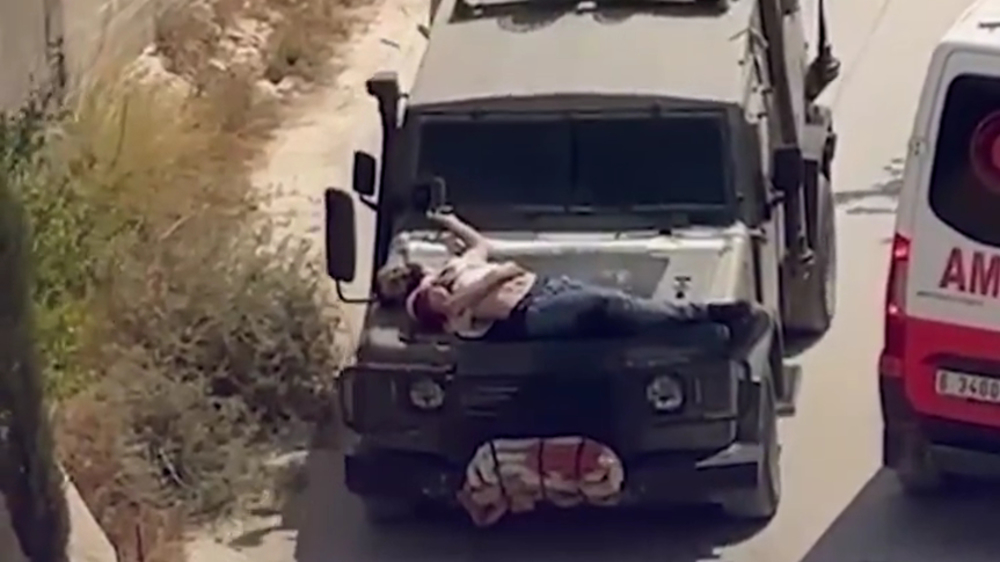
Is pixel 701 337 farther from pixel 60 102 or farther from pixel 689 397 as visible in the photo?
pixel 60 102

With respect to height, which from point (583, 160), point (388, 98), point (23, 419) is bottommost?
point (23, 419)

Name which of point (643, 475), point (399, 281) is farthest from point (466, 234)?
point (643, 475)

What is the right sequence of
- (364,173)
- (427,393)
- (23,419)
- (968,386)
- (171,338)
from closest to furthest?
1. (23,419)
2. (968,386)
3. (427,393)
4. (364,173)
5. (171,338)

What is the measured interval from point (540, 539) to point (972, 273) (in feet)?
7.59

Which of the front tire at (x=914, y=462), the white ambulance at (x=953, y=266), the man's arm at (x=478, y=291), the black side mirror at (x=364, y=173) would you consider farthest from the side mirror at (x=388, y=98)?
the front tire at (x=914, y=462)

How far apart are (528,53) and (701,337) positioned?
189cm

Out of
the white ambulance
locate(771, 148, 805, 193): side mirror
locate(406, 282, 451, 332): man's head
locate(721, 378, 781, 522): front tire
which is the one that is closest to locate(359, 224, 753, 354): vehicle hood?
locate(406, 282, 451, 332): man's head

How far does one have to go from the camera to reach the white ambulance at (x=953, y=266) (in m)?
10.9

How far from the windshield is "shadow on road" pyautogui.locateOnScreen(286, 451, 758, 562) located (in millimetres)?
1426

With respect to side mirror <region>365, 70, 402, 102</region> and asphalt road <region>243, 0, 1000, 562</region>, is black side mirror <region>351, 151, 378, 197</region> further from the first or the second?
asphalt road <region>243, 0, 1000, 562</region>

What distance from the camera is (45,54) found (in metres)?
16.0

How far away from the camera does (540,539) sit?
38.8ft

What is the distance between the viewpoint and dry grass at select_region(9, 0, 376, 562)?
12266 millimetres

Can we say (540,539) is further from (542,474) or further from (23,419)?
(23,419)
